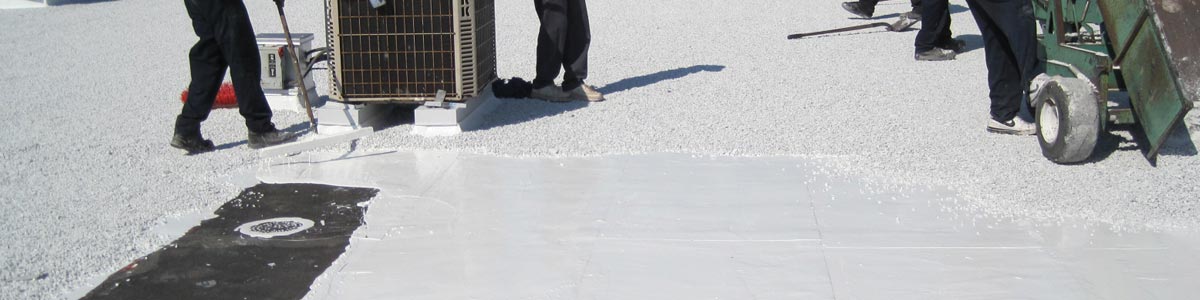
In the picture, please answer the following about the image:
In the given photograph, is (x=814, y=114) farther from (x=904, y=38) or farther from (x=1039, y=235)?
(x=904, y=38)

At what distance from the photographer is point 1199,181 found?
4832mm

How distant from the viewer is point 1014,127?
5652 millimetres

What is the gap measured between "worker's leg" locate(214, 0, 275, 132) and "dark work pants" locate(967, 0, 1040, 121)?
3.31 meters

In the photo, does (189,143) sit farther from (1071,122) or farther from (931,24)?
(931,24)

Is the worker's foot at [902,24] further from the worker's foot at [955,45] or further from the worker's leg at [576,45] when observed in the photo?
the worker's leg at [576,45]

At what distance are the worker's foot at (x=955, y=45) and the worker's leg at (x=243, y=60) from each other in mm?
4692

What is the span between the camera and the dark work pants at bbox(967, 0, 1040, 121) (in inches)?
216

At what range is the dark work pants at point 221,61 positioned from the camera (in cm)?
535

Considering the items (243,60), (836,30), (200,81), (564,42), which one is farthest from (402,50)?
(836,30)

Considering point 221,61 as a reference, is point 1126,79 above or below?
above

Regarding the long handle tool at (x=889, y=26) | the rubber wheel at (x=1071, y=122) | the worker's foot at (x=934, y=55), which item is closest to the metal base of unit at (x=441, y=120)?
the rubber wheel at (x=1071, y=122)

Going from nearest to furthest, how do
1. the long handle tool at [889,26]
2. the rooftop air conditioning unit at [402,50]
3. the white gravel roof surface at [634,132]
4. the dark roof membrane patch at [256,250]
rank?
the dark roof membrane patch at [256,250]
the white gravel roof surface at [634,132]
the rooftop air conditioning unit at [402,50]
the long handle tool at [889,26]

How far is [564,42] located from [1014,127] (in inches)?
92.9

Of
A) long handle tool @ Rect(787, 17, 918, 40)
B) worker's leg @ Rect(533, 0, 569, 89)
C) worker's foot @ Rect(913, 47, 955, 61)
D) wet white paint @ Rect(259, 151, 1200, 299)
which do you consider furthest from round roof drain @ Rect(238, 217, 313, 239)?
long handle tool @ Rect(787, 17, 918, 40)
